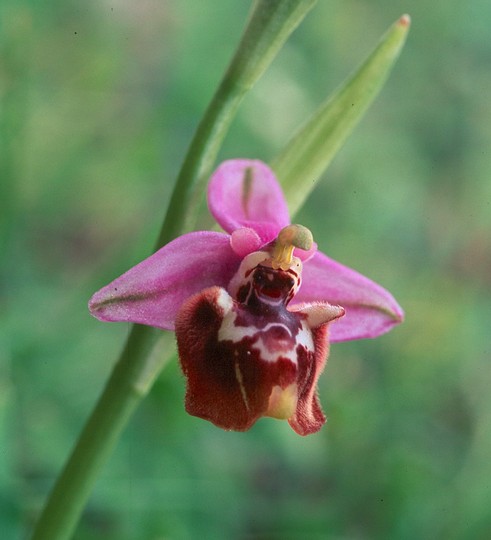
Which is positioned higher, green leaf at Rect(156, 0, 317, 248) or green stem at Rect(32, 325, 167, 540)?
green leaf at Rect(156, 0, 317, 248)

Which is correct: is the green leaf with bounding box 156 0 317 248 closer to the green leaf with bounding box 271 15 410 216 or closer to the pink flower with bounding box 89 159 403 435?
the pink flower with bounding box 89 159 403 435

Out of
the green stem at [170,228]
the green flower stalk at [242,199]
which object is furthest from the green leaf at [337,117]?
the green stem at [170,228]

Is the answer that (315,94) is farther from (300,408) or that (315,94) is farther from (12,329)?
(300,408)

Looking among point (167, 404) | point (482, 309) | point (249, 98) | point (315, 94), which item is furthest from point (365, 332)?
point (315, 94)

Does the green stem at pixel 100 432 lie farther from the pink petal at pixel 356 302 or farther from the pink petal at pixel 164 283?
the pink petal at pixel 356 302

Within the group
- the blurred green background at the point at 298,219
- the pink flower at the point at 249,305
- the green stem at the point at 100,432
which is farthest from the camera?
the blurred green background at the point at 298,219

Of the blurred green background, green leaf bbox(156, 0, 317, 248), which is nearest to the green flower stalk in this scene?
green leaf bbox(156, 0, 317, 248)
